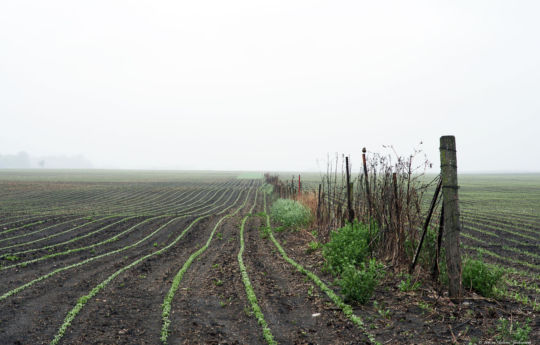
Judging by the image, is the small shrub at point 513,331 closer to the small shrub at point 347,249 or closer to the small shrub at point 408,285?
the small shrub at point 408,285

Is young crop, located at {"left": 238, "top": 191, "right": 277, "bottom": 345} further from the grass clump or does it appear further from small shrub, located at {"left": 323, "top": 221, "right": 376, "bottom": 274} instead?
the grass clump

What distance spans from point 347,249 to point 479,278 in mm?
2546

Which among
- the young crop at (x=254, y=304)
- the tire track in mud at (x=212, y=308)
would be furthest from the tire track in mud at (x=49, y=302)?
the young crop at (x=254, y=304)

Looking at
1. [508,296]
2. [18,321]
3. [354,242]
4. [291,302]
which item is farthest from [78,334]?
[508,296]

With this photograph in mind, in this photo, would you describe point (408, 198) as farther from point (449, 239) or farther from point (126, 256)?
point (126, 256)

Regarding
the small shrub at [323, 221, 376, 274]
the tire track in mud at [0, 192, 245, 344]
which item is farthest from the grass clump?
the tire track in mud at [0, 192, 245, 344]

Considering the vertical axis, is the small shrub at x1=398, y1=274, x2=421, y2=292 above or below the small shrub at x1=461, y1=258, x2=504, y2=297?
below

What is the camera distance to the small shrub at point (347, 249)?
6809 mm

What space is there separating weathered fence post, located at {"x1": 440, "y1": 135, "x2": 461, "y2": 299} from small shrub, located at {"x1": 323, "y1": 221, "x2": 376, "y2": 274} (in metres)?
2.05

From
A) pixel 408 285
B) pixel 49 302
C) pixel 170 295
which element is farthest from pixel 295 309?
pixel 49 302

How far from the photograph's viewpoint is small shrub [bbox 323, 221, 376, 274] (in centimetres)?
681

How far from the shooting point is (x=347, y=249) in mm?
6918

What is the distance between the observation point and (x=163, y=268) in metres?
7.80

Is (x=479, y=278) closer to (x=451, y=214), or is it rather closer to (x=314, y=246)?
(x=451, y=214)
